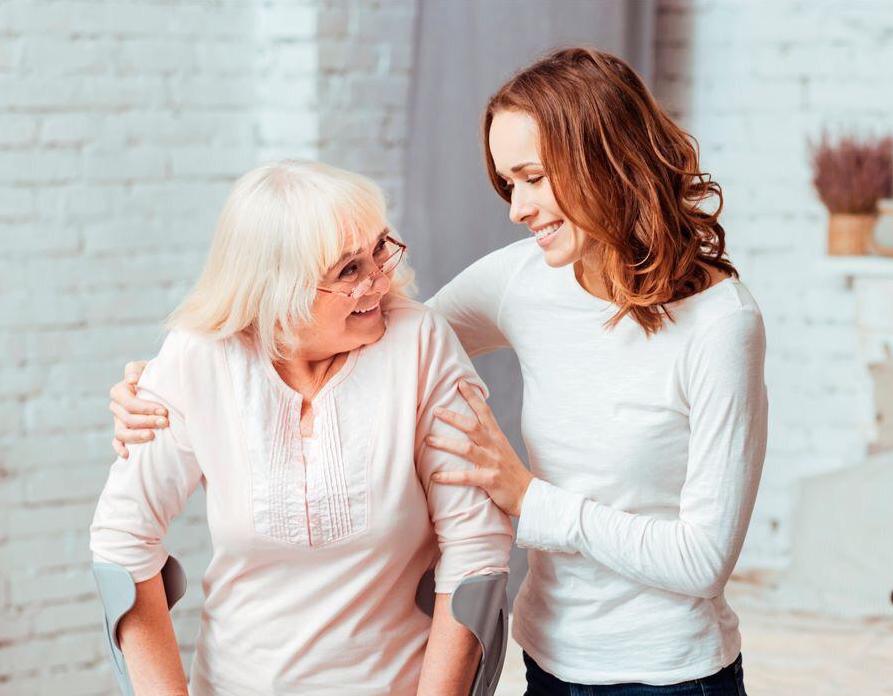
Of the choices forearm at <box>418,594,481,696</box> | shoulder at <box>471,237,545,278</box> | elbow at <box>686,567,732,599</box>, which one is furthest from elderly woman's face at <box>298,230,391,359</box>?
elbow at <box>686,567,732,599</box>

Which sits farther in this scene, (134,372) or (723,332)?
(134,372)

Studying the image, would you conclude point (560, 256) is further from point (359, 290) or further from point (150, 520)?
point (150, 520)

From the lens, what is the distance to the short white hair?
4.55 feet

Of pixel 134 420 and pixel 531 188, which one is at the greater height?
pixel 531 188

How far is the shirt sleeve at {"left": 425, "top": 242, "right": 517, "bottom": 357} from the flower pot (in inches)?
64.6

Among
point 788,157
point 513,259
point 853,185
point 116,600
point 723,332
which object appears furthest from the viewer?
point 788,157

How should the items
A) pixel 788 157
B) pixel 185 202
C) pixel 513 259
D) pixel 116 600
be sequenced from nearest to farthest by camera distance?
pixel 116 600 < pixel 513 259 < pixel 185 202 < pixel 788 157

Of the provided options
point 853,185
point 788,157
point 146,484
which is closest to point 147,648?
point 146,484

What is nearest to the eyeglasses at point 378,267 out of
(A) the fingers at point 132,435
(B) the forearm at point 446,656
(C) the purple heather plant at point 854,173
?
(A) the fingers at point 132,435

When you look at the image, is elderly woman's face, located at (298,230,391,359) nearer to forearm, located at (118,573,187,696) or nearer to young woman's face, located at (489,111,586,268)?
young woman's face, located at (489,111,586,268)

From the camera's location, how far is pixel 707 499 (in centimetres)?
135

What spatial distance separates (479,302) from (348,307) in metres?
0.27

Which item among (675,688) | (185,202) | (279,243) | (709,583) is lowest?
(675,688)

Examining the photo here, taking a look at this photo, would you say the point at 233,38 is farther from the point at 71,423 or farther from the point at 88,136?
the point at 71,423
